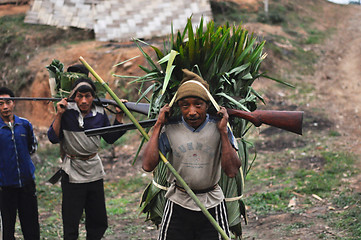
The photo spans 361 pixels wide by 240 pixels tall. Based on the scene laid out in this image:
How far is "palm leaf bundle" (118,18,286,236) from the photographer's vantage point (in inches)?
158

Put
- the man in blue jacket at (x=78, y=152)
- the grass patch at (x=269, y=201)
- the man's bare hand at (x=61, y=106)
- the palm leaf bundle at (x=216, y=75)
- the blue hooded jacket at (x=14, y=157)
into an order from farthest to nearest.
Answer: the grass patch at (x=269, y=201) < the blue hooded jacket at (x=14, y=157) < the man in blue jacket at (x=78, y=152) < the man's bare hand at (x=61, y=106) < the palm leaf bundle at (x=216, y=75)

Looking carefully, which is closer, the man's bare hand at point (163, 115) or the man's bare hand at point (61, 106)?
the man's bare hand at point (163, 115)

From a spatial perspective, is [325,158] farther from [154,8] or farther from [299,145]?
[154,8]

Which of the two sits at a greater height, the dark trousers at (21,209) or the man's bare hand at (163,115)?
the man's bare hand at (163,115)

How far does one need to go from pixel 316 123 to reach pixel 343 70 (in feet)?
18.6

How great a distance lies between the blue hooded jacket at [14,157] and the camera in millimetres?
4836

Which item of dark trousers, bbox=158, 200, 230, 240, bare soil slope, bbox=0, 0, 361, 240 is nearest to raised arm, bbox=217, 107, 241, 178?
dark trousers, bbox=158, 200, 230, 240

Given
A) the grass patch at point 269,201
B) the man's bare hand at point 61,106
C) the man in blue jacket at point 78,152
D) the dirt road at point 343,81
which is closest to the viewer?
the man's bare hand at point 61,106

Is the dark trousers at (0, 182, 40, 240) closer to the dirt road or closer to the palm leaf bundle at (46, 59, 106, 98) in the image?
the palm leaf bundle at (46, 59, 106, 98)

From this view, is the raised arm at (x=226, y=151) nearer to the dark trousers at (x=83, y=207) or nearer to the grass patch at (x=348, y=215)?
the dark trousers at (x=83, y=207)

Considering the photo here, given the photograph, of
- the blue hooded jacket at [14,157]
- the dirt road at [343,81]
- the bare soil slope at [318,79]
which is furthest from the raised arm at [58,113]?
the dirt road at [343,81]

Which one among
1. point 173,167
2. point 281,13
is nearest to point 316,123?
point 173,167

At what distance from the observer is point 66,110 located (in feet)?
15.5

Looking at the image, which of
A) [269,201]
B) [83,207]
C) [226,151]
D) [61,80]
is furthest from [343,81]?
[226,151]
